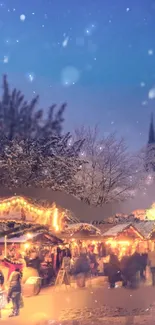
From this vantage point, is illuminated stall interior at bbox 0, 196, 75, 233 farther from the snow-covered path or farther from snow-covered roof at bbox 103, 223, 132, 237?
the snow-covered path

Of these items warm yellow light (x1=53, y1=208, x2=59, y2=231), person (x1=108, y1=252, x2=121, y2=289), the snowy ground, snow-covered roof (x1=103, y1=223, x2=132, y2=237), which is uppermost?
warm yellow light (x1=53, y1=208, x2=59, y2=231)

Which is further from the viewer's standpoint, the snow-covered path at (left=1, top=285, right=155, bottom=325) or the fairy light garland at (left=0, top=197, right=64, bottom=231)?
the fairy light garland at (left=0, top=197, right=64, bottom=231)

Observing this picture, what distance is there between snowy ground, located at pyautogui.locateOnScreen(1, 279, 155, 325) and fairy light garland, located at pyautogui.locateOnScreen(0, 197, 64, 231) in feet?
14.0

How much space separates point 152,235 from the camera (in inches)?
938

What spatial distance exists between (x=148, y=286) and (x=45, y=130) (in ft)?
60.4

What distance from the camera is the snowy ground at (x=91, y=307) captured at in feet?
34.7

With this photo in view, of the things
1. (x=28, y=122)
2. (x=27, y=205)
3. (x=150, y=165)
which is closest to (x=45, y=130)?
(x=28, y=122)

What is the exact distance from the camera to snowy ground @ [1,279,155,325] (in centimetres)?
1058

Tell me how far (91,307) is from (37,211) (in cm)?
854

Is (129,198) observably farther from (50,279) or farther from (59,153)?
(50,279)

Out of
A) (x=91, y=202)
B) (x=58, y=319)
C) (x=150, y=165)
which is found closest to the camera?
(x=58, y=319)

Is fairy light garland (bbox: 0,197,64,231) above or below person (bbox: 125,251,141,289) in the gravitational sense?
above

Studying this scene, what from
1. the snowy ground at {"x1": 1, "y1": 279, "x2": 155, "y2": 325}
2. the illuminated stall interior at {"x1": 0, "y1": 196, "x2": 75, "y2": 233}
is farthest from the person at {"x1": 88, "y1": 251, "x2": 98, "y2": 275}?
the snowy ground at {"x1": 1, "y1": 279, "x2": 155, "y2": 325}

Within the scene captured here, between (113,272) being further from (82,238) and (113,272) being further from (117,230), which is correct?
(117,230)
